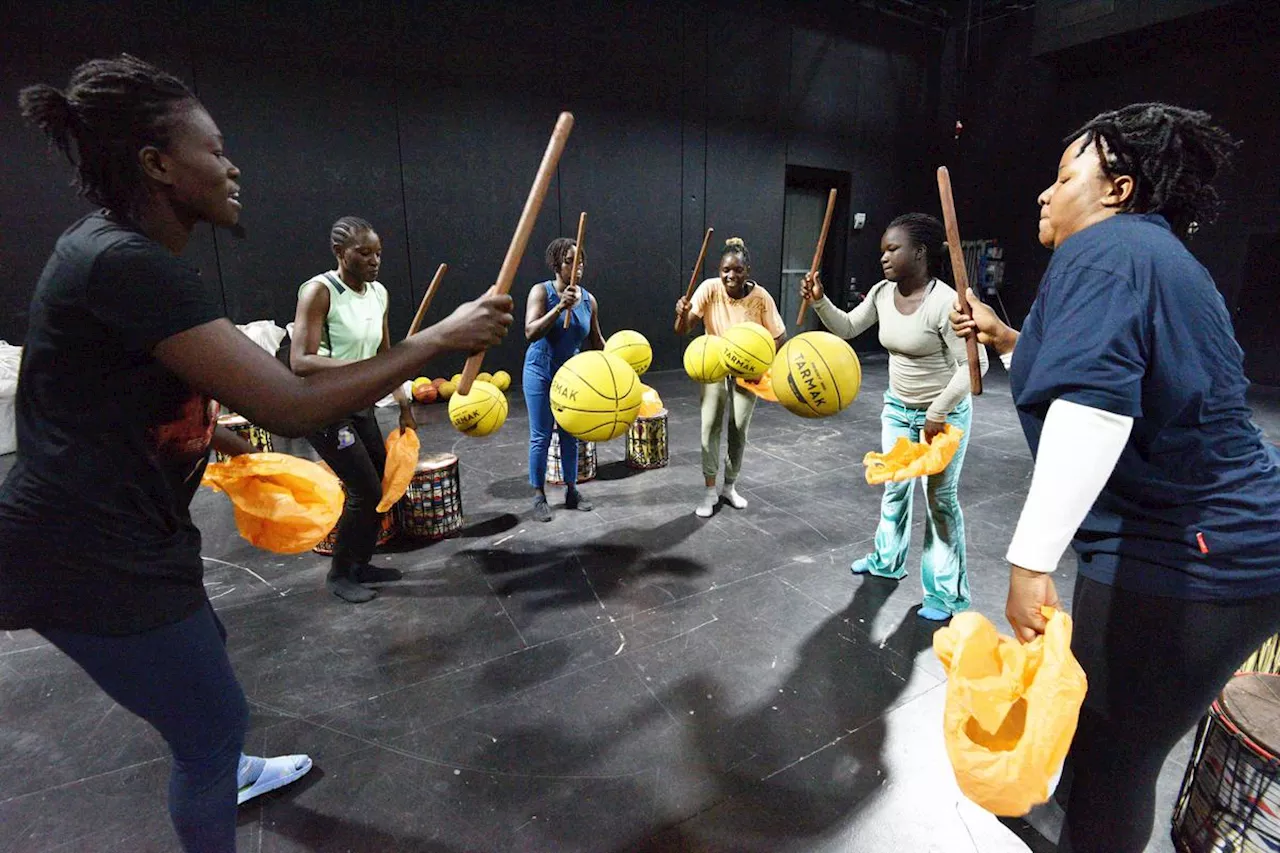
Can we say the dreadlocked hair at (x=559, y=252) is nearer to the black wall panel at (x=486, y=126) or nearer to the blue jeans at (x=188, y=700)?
the blue jeans at (x=188, y=700)

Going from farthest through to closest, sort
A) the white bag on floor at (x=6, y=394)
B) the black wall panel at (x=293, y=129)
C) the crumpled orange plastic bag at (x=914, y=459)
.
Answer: the black wall panel at (x=293, y=129) < the white bag on floor at (x=6, y=394) < the crumpled orange plastic bag at (x=914, y=459)

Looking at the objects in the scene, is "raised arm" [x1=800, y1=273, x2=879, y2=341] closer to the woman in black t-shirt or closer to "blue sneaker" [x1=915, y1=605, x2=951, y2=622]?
"blue sneaker" [x1=915, y1=605, x2=951, y2=622]

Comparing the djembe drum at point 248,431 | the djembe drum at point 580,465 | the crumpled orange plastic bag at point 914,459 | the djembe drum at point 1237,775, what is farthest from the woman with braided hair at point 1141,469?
the djembe drum at point 248,431

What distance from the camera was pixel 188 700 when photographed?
1146 millimetres

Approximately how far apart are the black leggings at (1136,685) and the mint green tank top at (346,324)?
2.59 m

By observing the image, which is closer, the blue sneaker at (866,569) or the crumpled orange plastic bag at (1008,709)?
the crumpled orange plastic bag at (1008,709)

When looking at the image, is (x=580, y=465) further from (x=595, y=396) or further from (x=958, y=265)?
(x=958, y=265)

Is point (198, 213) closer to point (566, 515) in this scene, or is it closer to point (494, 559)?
point (494, 559)

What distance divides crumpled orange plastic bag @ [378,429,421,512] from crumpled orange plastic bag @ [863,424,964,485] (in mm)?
1959

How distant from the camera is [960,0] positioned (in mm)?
10086

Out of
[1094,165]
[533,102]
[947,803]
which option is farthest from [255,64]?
[947,803]

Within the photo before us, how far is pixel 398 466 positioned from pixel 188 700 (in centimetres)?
167

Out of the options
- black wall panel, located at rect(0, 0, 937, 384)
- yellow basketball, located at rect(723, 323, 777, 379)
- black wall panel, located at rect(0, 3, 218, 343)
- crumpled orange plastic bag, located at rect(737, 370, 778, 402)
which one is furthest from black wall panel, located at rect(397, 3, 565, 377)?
yellow basketball, located at rect(723, 323, 777, 379)

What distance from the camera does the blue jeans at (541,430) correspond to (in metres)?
3.59
